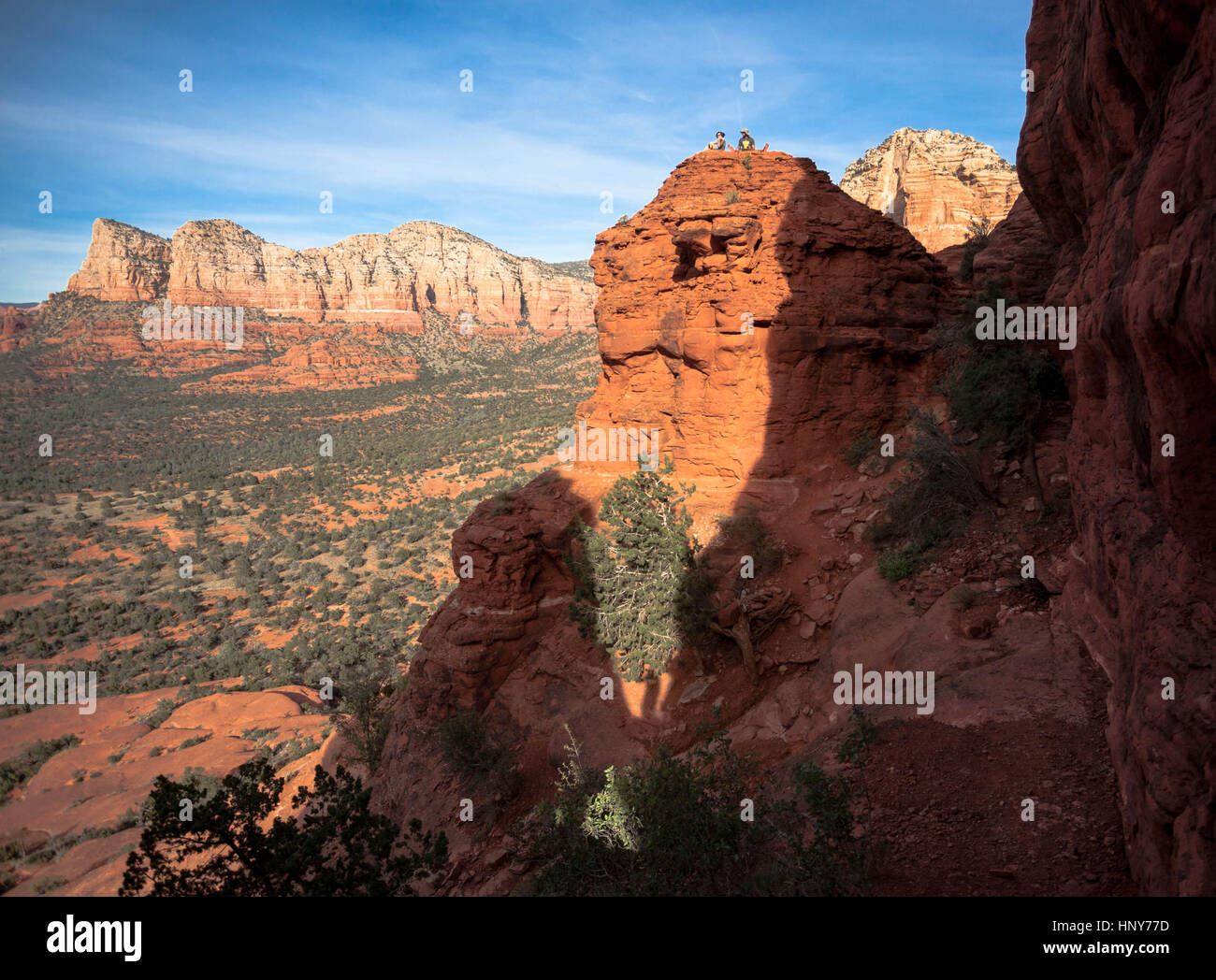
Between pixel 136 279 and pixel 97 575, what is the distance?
320 feet

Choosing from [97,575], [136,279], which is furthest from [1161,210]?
[136,279]

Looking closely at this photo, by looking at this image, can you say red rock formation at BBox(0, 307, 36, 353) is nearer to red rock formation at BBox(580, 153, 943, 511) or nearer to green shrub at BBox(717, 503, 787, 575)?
red rock formation at BBox(580, 153, 943, 511)

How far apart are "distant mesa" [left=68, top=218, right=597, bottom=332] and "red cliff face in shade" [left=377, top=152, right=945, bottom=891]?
102062mm

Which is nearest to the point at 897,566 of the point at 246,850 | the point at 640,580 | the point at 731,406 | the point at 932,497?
the point at 932,497

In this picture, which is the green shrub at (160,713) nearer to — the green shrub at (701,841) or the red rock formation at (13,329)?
the green shrub at (701,841)

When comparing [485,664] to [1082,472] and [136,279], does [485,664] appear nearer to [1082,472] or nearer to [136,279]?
[1082,472]

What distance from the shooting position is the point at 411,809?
12914 millimetres

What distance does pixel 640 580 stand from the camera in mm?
12758

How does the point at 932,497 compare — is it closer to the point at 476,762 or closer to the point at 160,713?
the point at 476,762

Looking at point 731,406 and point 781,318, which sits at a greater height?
point 781,318

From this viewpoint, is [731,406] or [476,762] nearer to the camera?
[476,762]

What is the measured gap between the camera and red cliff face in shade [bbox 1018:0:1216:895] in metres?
3.69

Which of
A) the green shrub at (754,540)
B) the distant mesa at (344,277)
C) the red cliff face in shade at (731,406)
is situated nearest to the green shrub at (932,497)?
the green shrub at (754,540)

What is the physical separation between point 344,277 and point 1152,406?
127 m
